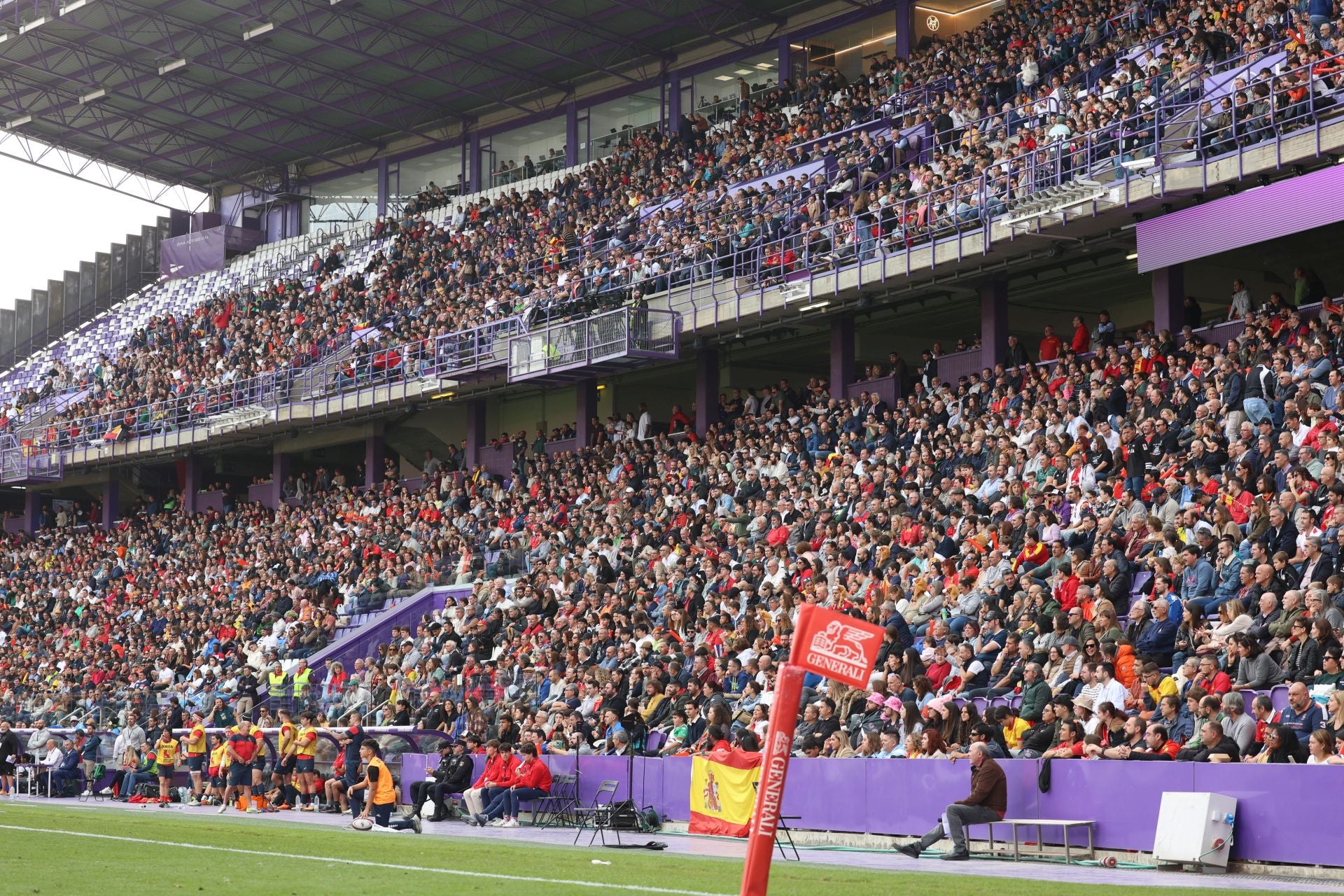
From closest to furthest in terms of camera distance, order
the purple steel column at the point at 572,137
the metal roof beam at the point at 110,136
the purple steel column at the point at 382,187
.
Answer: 1. the purple steel column at the point at 572,137
2. the metal roof beam at the point at 110,136
3. the purple steel column at the point at 382,187

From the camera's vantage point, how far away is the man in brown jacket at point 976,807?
16297 millimetres

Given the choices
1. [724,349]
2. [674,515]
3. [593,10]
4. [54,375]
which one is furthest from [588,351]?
[54,375]

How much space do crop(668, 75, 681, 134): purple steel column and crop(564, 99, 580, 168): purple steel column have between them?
4.32m

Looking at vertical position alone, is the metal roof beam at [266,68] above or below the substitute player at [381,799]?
above

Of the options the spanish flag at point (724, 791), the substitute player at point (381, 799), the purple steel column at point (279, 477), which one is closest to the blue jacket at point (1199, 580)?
→ the spanish flag at point (724, 791)

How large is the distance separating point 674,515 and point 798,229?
6.50 m

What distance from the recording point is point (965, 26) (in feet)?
134

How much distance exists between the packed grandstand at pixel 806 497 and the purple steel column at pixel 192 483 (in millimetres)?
183

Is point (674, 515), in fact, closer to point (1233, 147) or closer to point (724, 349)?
point (724, 349)

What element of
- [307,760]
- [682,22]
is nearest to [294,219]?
[682,22]

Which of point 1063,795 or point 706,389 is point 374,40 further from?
point 1063,795

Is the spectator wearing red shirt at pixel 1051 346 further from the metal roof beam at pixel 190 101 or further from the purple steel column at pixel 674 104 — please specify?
the metal roof beam at pixel 190 101

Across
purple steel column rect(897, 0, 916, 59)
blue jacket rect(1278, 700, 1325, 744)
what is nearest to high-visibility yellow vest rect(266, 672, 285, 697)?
blue jacket rect(1278, 700, 1325, 744)

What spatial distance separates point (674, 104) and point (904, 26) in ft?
29.1
